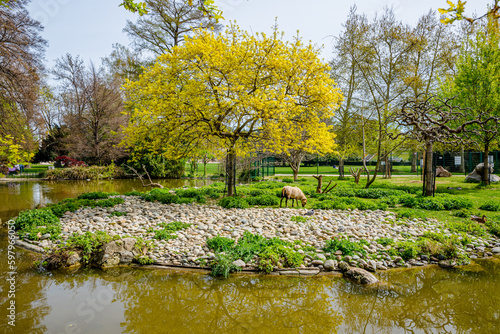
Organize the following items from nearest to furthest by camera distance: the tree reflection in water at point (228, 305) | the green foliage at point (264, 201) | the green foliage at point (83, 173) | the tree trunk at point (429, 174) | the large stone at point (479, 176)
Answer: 1. the tree reflection in water at point (228, 305)
2. the green foliage at point (264, 201)
3. the tree trunk at point (429, 174)
4. the large stone at point (479, 176)
5. the green foliage at point (83, 173)

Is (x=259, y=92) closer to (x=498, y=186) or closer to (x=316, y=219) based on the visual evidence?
(x=316, y=219)

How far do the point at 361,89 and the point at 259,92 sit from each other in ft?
48.4

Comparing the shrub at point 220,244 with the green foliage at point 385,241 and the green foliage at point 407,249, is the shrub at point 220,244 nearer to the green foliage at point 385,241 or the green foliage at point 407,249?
the green foliage at point 385,241

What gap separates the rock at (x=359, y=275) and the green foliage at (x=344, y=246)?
500 millimetres

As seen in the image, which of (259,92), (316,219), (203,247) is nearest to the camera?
(203,247)

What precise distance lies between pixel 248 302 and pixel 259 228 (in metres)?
3.11

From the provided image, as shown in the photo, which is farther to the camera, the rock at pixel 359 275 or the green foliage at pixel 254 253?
the green foliage at pixel 254 253

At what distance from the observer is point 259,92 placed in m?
9.53

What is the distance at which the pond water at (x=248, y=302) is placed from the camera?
367 centimetres

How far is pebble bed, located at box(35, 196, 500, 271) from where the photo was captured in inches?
223

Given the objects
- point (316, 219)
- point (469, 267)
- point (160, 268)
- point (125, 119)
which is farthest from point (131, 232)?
point (125, 119)

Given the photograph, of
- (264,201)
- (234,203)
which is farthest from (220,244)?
(264,201)

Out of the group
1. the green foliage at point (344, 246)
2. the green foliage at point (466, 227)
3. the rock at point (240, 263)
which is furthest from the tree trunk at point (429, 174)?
the rock at point (240, 263)

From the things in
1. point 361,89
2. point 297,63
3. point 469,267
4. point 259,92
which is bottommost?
point 469,267
